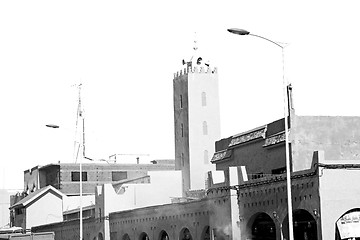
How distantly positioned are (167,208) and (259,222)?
1124 cm

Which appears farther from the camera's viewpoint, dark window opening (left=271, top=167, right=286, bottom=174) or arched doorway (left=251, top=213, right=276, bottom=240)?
dark window opening (left=271, top=167, right=286, bottom=174)

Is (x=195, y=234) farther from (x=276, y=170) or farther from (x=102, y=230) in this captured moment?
(x=102, y=230)

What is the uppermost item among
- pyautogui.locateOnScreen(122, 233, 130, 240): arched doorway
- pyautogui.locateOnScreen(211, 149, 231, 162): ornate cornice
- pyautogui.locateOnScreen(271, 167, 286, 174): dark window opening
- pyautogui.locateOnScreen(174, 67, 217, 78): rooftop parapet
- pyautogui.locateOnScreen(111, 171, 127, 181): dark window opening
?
pyautogui.locateOnScreen(174, 67, 217, 78): rooftop parapet

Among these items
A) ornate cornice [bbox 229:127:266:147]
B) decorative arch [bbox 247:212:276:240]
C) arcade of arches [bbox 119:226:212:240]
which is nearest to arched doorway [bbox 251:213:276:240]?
decorative arch [bbox 247:212:276:240]

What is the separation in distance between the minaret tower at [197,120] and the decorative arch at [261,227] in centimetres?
4023

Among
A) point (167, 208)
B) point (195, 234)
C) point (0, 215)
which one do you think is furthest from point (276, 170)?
point (0, 215)

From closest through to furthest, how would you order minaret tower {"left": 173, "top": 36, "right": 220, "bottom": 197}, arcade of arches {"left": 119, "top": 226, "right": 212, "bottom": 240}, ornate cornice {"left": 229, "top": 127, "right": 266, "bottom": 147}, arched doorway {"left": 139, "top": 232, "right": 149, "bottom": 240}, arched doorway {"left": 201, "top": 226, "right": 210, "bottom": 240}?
arched doorway {"left": 201, "top": 226, "right": 210, "bottom": 240} < arcade of arches {"left": 119, "top": 226, "right": 212, "bottom": 240} < ornate cornice {"left": 229, "top": 127, "right": 266, "bottom": 147} < arched doorway {"left": 139, "top": 232, "right": 149, "bottom": 240} < minaret tower {"left": 173, "top": 36, "right": 220, "bottom": 197}

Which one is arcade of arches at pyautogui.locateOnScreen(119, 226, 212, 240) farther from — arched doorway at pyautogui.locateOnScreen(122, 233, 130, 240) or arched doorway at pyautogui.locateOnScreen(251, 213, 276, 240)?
arched doorway at pyautogui.locateOnScreen(251, 213, 276, 240)

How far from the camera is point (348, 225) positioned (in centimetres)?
3200

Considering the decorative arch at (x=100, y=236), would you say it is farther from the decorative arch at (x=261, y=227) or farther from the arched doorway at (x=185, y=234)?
the decorative arch at (x=261, y=227)

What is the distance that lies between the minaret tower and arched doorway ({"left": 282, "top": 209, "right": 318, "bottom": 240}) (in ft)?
144

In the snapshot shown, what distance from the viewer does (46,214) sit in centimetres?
8662

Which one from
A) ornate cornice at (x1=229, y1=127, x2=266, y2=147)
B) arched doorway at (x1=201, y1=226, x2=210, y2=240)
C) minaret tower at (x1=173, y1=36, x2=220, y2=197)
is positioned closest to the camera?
arched doorway at (x1=201, y1=226, x2=210, y2=240)

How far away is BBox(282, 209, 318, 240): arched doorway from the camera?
108 ft
